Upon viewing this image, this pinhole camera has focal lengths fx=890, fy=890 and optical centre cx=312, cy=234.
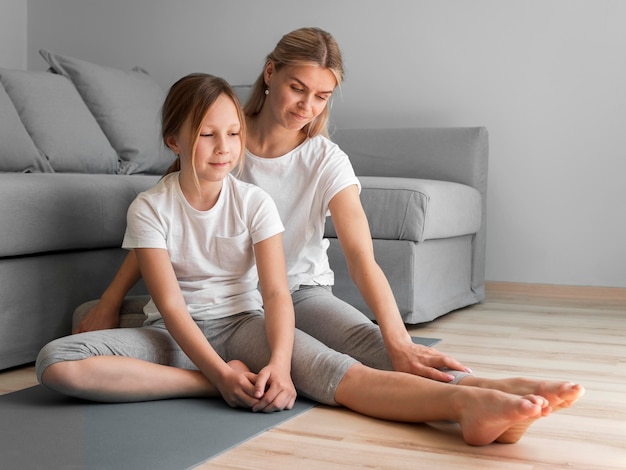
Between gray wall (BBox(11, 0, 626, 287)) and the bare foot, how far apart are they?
218cm

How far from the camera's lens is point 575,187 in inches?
136

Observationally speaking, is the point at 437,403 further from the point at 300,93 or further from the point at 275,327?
the point at 300,93

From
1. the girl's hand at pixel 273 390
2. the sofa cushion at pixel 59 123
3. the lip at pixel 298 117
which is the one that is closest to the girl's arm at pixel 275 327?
the girl's hand at pixel 273 390

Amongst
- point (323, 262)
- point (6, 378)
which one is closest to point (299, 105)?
point (323, 262)

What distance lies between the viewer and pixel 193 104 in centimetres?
177

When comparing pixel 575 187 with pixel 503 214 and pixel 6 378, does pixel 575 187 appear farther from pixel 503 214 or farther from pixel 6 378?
pixel 6 378

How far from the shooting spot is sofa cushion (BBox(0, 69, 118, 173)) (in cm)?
287

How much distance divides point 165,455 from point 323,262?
0.75 metres

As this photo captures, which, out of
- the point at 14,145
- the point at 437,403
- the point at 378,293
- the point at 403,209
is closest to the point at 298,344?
the point at 378,293

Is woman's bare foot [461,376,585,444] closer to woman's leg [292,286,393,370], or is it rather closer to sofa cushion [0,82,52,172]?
woman's leg [292,286,393,370]

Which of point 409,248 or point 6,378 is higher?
point 409,248

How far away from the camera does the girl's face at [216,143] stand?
1757 millimetres

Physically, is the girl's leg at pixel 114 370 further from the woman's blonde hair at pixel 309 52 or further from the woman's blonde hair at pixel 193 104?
the woman's blonde hair at pixel 309 52

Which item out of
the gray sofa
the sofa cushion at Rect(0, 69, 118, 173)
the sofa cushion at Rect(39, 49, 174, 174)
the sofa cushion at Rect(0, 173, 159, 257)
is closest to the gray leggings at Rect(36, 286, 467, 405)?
the gray sofa
